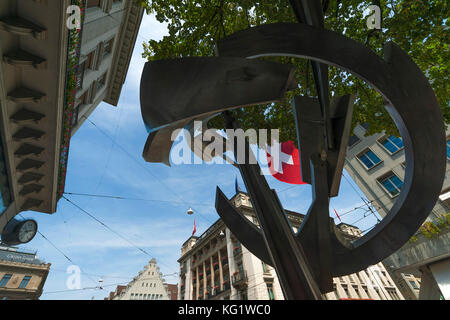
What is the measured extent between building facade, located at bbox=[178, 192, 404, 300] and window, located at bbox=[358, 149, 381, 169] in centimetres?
1116

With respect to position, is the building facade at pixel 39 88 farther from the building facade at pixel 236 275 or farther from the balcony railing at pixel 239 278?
the balcony railing at pixel 239 278

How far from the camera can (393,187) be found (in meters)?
14.4

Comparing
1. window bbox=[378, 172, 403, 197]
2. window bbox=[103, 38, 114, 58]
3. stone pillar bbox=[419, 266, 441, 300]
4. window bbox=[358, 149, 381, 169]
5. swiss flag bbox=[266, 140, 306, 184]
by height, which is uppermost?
window bbox=[103, 38, 114, 58]

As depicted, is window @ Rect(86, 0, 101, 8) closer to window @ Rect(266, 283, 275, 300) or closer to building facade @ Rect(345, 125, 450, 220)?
building facade @ Rect(345, 125, 450, 220)

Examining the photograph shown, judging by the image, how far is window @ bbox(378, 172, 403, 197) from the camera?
46.4 feet

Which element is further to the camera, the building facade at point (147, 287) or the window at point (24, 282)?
the building facade at point (147, 287)

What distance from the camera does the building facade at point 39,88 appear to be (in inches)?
242

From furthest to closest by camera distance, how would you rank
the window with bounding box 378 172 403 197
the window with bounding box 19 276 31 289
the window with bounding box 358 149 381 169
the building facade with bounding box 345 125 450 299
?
the window with bounding box 19 276 31 289 < the window with bounding box 358 149 381 169 < the window with bounding box 378 172 403 197 < the building facade with bounding box 345 125 450 299

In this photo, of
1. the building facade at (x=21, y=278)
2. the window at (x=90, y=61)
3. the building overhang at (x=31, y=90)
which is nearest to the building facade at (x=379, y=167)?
the building overhang at (x=31, y=90)

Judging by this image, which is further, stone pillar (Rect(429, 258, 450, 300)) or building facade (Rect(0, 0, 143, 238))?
stone pillar (Rect(429, 258, 450, 300))

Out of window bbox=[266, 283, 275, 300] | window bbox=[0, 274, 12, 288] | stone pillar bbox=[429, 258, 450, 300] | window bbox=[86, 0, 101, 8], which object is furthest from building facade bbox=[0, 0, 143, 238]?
window bbox=[0, 274, 12, 288]

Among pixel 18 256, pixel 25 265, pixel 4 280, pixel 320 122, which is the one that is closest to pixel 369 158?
pixel 320 122

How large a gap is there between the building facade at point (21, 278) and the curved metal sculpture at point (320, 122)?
143 ft

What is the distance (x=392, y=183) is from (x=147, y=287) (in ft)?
160
